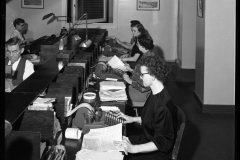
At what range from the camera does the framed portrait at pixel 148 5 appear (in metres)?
9.70

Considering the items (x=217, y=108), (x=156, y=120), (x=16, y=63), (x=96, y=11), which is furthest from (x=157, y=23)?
(x=156, y=120)

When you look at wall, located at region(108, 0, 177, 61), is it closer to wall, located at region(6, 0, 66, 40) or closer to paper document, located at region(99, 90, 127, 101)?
wall, located at region(6, 0, 66, 40)

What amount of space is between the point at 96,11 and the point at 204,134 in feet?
18.6

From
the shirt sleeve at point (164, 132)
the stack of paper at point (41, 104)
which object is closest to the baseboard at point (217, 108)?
the shirt sleeve at point (164, 132)

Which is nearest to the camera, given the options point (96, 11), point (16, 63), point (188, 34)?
point (16, 63)

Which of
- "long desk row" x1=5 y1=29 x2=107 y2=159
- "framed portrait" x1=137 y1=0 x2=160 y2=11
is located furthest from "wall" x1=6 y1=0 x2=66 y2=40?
"long desk row" x1=5 y1=29 x2=107 y2=159

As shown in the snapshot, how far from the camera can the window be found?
9391 millimetres

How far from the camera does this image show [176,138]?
2383mm

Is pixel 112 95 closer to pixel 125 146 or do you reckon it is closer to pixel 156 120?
pixel 156 120

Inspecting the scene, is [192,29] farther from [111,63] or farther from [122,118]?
[122,118]

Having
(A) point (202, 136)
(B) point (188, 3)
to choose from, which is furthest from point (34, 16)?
(A) point (202, 136)

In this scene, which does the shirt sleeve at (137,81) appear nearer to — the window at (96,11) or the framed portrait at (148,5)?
the window at (96,11)

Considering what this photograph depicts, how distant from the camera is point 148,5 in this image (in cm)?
972

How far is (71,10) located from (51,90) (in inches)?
290
